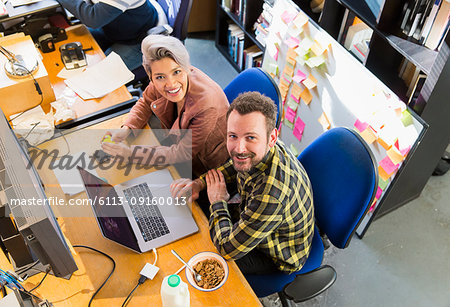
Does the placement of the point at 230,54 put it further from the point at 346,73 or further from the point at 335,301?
the point at 335,301

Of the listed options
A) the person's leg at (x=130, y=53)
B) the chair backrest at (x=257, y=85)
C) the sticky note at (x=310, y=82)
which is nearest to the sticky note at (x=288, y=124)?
the sticky note at (x=310, y=82)

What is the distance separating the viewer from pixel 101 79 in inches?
85.0

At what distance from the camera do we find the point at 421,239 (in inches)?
94.0

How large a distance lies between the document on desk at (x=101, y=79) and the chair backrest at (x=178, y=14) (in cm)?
48

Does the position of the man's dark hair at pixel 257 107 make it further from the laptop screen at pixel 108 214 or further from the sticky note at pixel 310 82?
the sticky note at pixel 310 82

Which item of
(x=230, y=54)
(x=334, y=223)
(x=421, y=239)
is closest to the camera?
(x=334, y=223)

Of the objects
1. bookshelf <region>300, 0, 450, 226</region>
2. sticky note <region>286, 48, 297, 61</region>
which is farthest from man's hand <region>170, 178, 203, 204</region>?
sticky note <region>286, 48, 297, 61</region>

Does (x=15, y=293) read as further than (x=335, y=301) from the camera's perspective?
No

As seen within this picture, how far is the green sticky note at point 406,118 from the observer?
5.98ft

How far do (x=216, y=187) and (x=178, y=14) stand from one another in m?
1.35

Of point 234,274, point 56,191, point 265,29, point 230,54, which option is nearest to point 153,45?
point 56,191

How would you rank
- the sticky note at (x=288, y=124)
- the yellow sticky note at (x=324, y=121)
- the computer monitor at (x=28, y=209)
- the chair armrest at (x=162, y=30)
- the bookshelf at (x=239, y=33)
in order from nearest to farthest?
the computer monitor at (x=28, y=209), the yellow sticky note at (x=324, y=121), the chair armrest at (x=162, y=30), the sticky note at (x=288, y=124), the bookshelf at (x=239, y=33)

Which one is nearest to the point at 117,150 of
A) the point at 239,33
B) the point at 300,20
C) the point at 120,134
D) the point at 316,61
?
the point at 120,134

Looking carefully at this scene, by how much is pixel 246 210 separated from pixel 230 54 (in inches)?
93.7
